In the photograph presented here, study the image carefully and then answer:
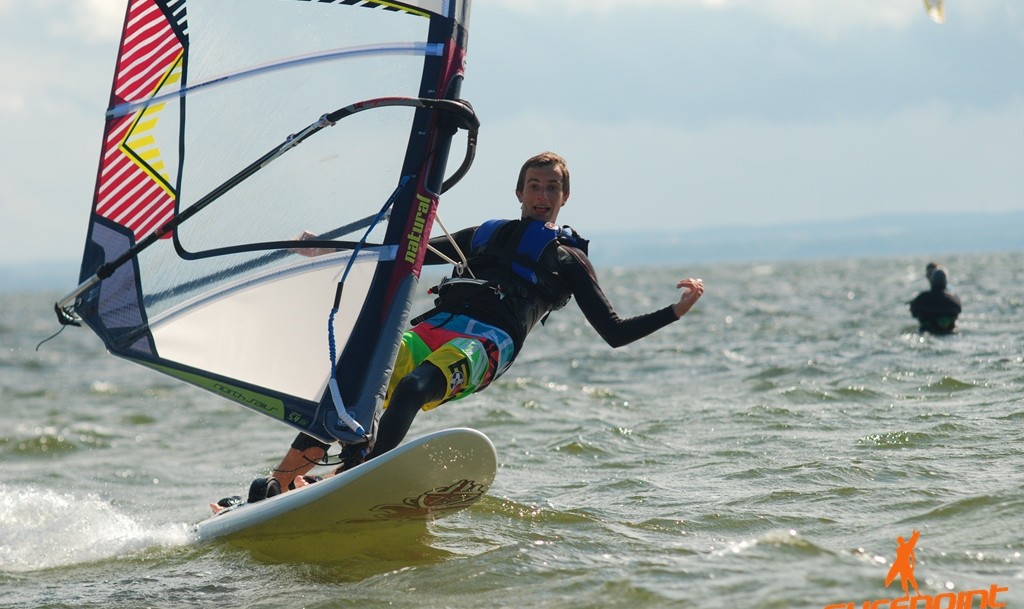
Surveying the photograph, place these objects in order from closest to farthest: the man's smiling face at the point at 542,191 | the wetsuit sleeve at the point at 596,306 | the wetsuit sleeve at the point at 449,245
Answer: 1. the wetsuit sleeve at the point at 596,306
2. the man's smiling face at the point at 542,191
3. the wetsuit sleeve at the point at 449,245

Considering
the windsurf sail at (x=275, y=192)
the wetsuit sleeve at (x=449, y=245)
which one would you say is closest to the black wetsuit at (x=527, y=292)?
the wetsuit sleeve at (x=449, y=245)

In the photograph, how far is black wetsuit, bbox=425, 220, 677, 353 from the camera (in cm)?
483

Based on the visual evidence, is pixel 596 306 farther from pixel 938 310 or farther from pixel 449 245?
pixel 938 310

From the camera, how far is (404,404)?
4.56m

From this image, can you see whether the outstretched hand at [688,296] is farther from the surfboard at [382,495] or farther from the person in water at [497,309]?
the surfboard at [382,495]

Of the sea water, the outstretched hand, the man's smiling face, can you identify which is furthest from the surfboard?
the man's smiling face

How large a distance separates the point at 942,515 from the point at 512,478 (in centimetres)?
266

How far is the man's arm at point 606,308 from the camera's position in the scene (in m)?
4.55

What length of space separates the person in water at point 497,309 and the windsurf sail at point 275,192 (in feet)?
0.61

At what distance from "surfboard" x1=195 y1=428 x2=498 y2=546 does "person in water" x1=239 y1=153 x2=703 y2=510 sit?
6.8 inches

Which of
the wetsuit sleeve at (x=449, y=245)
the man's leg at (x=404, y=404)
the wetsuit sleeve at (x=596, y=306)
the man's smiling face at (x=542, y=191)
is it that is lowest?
the man's leg at (x=404, y=404)

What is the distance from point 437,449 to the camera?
4352 millimetres

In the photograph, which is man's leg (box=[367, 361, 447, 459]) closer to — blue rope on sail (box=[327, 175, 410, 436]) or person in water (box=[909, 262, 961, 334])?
blue rope on sail (box=[327, 175, 410, 436])

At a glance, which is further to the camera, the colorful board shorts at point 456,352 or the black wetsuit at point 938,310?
the black wetsuit at point 938,310
